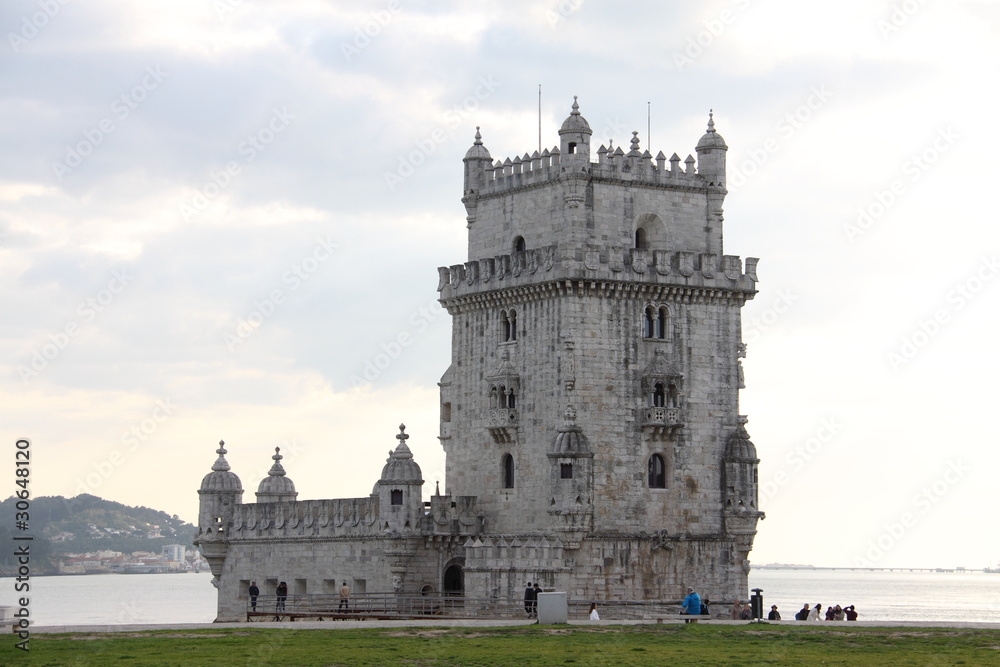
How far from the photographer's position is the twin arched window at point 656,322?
80875mm

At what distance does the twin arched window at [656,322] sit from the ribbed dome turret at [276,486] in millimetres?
24725

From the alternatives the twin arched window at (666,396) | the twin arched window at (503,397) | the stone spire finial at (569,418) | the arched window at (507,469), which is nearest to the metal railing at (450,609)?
the arched window at (507,469)

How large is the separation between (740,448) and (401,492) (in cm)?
1432

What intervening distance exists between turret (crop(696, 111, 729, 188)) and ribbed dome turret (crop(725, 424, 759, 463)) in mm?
10758

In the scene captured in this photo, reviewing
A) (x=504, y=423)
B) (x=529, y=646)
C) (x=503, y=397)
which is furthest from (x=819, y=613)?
(x=529, y=646)

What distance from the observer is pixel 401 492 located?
82.1 meters

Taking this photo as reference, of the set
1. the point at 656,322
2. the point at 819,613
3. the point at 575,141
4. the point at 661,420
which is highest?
the point at 575,141

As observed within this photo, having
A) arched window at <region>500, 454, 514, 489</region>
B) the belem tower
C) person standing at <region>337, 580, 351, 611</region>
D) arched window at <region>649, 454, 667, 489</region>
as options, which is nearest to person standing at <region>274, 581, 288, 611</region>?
the belem tower

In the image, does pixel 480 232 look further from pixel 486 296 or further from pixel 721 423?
pixel 721 423

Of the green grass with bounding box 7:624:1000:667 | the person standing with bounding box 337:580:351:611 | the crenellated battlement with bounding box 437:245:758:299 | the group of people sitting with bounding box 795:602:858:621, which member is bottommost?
the green grass with bounding box 7:624:1000:667

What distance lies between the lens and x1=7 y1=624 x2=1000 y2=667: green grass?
53.2 meters

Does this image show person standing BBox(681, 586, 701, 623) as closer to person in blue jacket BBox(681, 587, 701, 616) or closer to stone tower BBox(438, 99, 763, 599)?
person in blue jacket BBox(681, 587, 701, 616)

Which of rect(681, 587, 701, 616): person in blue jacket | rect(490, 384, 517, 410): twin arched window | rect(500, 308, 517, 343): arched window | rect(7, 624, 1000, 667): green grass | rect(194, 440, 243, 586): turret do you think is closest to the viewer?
rect(7, 624, 1000, 667): green grass

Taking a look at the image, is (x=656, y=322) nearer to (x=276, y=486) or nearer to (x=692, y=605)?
(x=692, y=605)
